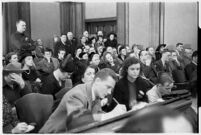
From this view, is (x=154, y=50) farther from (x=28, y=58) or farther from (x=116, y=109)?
(x=28, y=58)

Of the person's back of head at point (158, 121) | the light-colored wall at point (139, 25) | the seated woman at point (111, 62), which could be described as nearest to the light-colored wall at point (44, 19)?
the seated woman at point (111, 62)

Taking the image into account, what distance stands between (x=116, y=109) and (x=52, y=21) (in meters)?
1.49

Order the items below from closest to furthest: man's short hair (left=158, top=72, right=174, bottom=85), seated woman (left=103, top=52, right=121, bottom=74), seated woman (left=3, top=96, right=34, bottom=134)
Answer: seated woman (left=3, top=96, right=34, bottom=134)
seated woman (left=103, top=52, right=121, bottom=74)
man's short hair (left=158, top=72, right=174, bottom=85)

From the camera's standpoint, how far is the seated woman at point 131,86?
430cm

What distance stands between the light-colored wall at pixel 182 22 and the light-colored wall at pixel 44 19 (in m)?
1.60

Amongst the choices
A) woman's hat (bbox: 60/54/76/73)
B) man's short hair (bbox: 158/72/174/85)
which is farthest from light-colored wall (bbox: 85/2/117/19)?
man's short hair (bbox: 158/72/174/85)

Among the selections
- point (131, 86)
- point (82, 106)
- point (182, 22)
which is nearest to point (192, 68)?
point (182, 22)

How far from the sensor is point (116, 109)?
4.18 metres

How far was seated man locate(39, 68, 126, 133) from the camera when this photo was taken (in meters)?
3.88

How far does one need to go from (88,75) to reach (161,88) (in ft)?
3.63

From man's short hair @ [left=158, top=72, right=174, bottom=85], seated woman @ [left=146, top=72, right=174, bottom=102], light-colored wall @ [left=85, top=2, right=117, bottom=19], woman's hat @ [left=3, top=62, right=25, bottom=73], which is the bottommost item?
seated woman @ [left=146, top=72, right=174, bottom=102]

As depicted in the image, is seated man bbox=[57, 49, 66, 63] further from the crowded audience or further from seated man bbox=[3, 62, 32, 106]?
seated man bbox=[3, 62, 32, 106]

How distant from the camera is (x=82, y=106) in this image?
12.9ft

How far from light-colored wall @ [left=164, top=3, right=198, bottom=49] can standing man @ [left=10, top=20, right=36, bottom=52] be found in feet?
6.59
